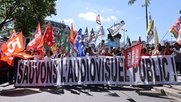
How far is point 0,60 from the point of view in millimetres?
18469

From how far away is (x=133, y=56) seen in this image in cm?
1558

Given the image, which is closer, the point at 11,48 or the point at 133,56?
the point at 133,56

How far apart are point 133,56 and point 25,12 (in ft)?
124

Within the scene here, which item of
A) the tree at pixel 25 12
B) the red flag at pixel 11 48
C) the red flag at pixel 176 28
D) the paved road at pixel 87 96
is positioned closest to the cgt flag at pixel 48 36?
the red flag at pixel 11 48

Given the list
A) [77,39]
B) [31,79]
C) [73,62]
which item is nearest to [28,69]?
[31,79]

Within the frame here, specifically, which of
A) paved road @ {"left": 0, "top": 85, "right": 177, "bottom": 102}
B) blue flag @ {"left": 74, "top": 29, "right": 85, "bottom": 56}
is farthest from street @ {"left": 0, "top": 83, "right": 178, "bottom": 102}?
blue flag @ {"left": 74, "top": 29, "right": 85, "bottom": 56}

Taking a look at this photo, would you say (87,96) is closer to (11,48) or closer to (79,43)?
(11,48)

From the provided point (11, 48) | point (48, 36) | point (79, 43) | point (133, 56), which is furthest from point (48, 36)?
point (133, 56)

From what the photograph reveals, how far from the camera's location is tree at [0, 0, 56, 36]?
5150cm

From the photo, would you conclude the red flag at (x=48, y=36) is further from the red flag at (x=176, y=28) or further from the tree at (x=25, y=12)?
the tree at (x=25, y=12)

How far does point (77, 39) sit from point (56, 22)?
83.8m

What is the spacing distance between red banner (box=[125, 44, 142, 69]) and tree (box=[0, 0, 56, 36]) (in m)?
36.5

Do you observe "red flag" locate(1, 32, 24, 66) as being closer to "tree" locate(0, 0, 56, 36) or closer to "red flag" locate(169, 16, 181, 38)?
"red flag" locate(169, 16, 181, 38)

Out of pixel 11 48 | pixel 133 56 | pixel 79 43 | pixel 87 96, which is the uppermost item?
pixel 79 43
